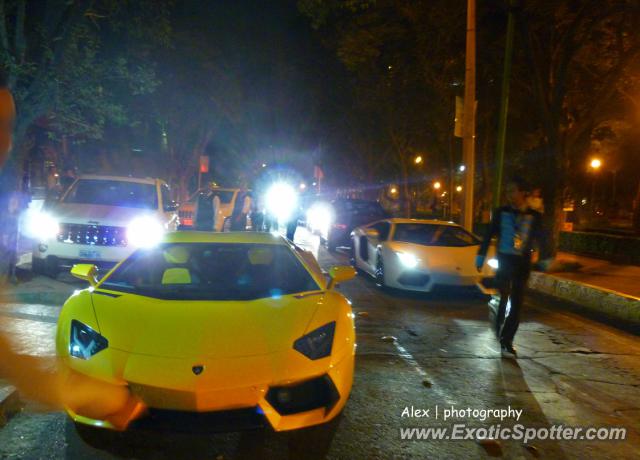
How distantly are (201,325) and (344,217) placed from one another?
1313 cm

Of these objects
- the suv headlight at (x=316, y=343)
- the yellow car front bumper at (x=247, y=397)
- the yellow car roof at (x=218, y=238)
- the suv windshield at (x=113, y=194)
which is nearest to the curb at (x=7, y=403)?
the yellow car front bumper at (x=247, y=397)

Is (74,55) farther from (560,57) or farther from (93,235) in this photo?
(560,57)

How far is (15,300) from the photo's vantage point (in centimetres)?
855

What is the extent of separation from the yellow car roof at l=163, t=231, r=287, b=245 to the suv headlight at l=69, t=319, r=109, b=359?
1.50m

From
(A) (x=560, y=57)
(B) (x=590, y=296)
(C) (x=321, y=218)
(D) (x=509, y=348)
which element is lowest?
(D) (x=509, y=348)

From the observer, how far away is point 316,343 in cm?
379

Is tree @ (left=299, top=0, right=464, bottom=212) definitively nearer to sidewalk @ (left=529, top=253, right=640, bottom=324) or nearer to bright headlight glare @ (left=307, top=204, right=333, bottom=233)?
bright headlight glare @ (left=307, top=204, right=333, bottom=233)

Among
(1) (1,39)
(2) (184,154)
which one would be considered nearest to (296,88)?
(2) (184,154)

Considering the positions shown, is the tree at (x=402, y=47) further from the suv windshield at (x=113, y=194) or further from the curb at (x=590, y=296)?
the curb at (x=590, y=296)

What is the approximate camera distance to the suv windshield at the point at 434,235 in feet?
34.7

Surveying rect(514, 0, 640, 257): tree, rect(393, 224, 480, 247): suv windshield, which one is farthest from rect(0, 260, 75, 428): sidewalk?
rect(514, 0, 640, 257): tree

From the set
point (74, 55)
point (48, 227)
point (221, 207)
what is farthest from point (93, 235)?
point (221, 207)

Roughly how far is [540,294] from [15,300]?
903 centimetres

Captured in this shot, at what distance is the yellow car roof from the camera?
525 cm
